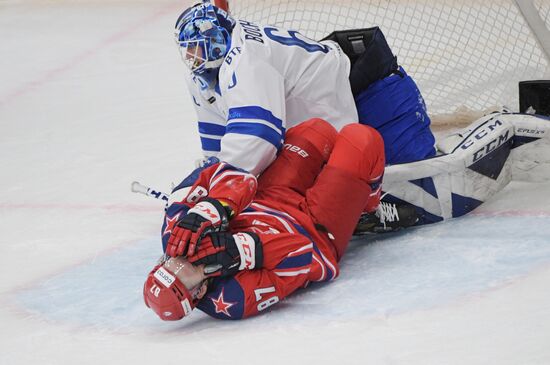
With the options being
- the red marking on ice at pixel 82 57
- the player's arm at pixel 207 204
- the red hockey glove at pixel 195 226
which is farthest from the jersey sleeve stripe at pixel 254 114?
the red marking on ice at pixel 82 57

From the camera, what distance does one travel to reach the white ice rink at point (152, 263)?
2.13 meters

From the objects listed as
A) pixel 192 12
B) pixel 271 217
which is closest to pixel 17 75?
pixel 192 12

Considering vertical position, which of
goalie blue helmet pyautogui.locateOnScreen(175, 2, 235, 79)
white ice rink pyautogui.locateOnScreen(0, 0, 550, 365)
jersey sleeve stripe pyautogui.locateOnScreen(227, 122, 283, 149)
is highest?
goalie blue helmet pyautogui.locateOnScreen(175, 2, 235, 79)

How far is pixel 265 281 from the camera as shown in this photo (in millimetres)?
2396

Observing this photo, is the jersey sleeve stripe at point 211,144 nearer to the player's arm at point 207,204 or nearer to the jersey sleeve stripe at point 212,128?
the jersey sleeve stripe at point 212,128

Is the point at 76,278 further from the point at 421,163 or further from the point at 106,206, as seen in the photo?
the point at 421,163

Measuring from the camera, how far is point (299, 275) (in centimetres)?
245

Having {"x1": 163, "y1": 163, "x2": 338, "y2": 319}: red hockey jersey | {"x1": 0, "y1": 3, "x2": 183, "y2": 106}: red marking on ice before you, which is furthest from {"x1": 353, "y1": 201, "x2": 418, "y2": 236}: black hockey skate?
{"x1": 0, "y1": 3, "x2": 183, "y2": 106}: red marking on ice

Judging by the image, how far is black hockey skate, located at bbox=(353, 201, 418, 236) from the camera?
291 cm

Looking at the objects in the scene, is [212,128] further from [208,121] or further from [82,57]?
[82,57]

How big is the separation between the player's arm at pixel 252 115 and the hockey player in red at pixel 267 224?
78mm

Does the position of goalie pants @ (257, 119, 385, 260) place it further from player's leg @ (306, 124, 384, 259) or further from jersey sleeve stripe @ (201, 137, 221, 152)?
jersey sleeve stripe @ (201, 137, 221, 152)

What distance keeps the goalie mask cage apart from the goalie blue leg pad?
33.3 inches

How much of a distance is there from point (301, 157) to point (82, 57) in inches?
127
